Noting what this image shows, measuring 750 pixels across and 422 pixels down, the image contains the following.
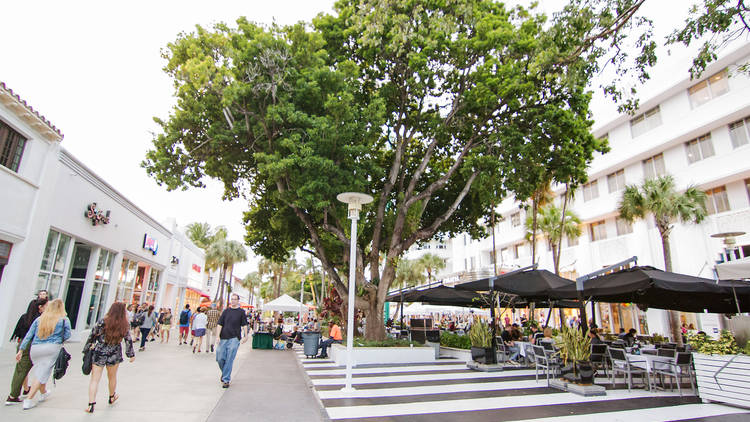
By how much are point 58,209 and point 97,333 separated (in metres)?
10.2

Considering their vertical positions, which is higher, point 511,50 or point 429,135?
point 511,50

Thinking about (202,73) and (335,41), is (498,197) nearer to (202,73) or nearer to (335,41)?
(335,41)

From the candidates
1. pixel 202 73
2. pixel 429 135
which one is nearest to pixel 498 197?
pixel 429 135

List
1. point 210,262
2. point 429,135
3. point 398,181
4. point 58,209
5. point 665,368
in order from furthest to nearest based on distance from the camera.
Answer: point 210,262
point 398,181
point 429,135
point 58,209
point 665,368

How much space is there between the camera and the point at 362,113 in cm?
1212

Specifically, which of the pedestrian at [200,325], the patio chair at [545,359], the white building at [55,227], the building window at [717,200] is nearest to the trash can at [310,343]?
the pedestrian at [200,325]

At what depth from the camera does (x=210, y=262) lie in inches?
1682

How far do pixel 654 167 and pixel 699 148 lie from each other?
268 centimetres

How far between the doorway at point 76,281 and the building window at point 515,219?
Result: 31679 millimetres

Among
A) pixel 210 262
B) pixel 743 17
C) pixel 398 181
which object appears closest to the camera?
pixel 743 17

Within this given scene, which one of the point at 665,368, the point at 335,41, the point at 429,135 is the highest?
the point at 335,41

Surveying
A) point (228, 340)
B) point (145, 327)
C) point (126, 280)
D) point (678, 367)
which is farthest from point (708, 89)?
point (126, 280)

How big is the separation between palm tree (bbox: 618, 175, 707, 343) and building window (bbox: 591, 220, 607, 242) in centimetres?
779

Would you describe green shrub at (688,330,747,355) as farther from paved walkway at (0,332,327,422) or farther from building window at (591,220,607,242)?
building window at (591,220,607,242)
